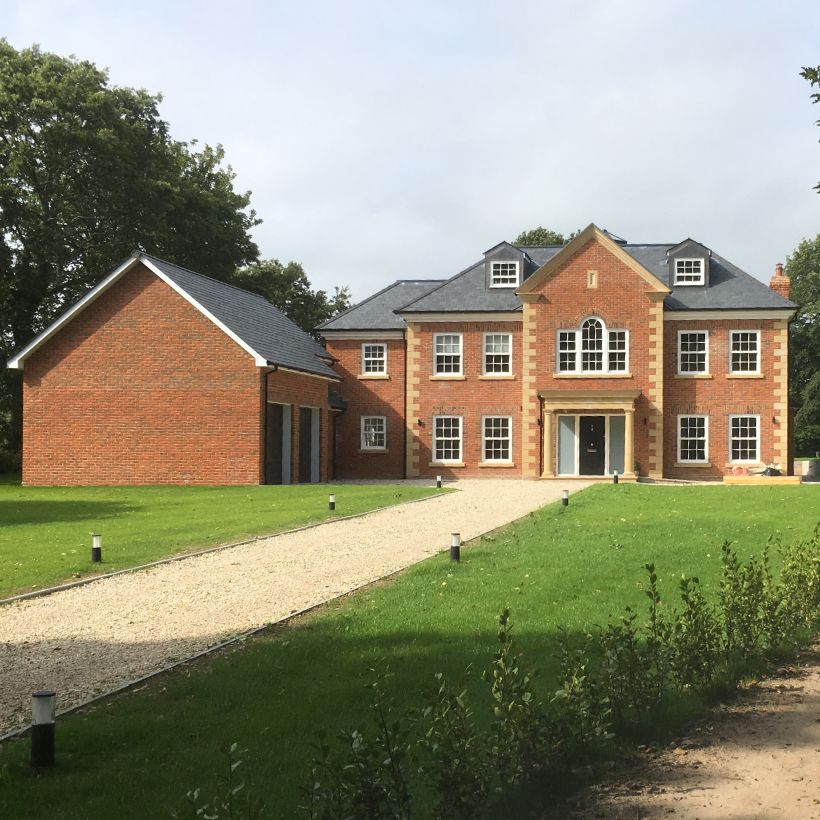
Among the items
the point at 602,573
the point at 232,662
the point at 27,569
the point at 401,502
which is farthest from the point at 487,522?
the point at 232,662

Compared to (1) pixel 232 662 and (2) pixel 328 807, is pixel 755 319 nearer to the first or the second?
(1) pixel 232 662

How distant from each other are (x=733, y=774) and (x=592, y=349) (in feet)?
112

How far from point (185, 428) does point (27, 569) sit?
1964 centimetres

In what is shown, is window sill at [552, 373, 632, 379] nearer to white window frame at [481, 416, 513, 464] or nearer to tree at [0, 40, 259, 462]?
white window frame at [481, 416, 513, 464]

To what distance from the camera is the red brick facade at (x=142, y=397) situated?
33.0 metres

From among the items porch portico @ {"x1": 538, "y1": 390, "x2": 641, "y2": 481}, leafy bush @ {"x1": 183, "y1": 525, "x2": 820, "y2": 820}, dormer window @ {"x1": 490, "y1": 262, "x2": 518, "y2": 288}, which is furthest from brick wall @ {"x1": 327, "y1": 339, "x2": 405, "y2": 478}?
leafy bush @ {"x1": 183, "y1": 525, "x2": 820, "y2": 820}

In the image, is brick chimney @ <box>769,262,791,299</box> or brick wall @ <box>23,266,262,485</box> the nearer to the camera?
brick wall @ <box>23,266,262,485</box>

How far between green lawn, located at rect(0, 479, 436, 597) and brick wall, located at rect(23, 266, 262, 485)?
166cm

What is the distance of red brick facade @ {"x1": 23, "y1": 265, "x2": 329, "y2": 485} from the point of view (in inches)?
1298

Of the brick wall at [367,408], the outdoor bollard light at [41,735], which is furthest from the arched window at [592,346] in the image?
the outdoor bollard light at [41,735]

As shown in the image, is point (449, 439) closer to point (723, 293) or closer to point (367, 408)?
point (367, 408)

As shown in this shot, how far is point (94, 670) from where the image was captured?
336 inches

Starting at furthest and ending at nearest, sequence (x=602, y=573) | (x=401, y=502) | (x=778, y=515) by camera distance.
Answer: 1. (x=401, y=502)
2. (x=778, y=515)
3. (x=602, y=573)

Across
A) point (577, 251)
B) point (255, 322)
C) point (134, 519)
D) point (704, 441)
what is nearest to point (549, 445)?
point (704, 441)
